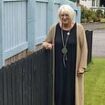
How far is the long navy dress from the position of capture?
7117mm

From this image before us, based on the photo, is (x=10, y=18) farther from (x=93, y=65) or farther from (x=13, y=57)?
(x=93, y=65)

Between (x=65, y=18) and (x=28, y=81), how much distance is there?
1.03 meters

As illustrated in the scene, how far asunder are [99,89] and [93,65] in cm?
432

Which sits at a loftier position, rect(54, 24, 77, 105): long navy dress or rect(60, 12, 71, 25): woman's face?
rect(60, 12, 71, 25): woman's face

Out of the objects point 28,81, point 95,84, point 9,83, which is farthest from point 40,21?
point 9,83

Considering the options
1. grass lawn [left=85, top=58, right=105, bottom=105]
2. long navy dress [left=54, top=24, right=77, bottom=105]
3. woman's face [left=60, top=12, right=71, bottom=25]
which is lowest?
grass lawn [left=85, top=58, right=105, bottom=105]

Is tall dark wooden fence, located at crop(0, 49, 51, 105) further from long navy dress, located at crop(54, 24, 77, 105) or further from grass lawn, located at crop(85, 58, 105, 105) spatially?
grass lawn, located at crop(85, 58, 105, 105)

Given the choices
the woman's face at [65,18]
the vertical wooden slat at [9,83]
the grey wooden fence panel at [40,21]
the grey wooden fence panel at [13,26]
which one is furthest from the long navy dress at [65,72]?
the grey wooden fence panel at [40,21]

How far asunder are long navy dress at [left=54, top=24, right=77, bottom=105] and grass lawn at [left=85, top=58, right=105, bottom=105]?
8.41 feet

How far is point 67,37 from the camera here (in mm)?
7105

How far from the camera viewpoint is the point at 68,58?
23.6 feet

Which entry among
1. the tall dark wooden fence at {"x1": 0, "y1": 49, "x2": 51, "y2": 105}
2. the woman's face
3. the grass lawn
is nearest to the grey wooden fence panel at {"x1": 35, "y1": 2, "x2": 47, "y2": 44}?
the grass lawn

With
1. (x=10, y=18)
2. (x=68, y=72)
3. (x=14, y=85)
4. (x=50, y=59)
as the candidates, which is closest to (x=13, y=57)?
(x=10, y=18)

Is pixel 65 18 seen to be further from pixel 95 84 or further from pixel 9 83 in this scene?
pixel 95 84
